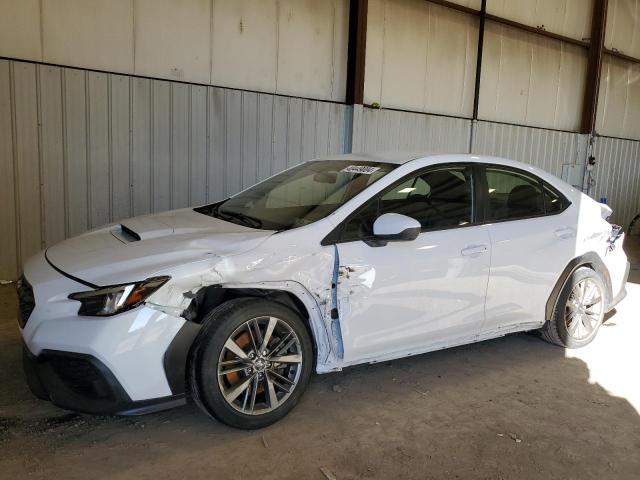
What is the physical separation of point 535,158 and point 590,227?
8261mm

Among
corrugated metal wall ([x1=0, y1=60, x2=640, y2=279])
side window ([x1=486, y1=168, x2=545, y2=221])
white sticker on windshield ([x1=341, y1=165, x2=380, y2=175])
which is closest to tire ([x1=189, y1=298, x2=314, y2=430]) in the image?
white sticker on windshield ([x1=341, y1=165, x2=380, y2=175])

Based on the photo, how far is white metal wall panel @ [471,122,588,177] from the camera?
11320mm

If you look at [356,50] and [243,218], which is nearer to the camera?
[243,218]

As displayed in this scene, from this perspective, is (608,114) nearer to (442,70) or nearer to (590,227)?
(442,70)

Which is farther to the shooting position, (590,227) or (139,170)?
(139,170)

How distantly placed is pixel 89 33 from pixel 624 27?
40.2 ft

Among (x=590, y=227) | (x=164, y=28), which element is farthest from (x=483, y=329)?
(x=164, y=28)

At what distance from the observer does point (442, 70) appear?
411 inches

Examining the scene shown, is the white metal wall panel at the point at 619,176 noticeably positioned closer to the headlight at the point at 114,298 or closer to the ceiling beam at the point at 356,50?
the ceiling beam at the point at 356,50

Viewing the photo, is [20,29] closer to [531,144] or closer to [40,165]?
[40,165]

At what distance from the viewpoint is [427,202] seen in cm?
384

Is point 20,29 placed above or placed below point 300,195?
above

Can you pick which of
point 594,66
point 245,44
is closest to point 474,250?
point 245,44

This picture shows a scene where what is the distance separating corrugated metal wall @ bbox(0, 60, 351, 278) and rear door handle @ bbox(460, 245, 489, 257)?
15.1ft
